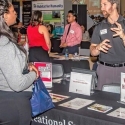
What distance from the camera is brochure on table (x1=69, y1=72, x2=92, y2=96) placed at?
2438mm

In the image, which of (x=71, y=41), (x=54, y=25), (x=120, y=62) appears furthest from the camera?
(x=54, y=25)

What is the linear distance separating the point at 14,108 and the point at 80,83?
825 mm

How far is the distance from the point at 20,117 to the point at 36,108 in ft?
0.73

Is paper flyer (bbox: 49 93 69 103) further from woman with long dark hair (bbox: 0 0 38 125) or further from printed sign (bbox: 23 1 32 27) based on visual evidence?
printed sign (bbox: 23 1 32 27)

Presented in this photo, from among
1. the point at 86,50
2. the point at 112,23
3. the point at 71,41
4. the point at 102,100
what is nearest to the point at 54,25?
the point at 86,50

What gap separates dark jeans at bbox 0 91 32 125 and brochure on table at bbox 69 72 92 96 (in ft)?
2.29

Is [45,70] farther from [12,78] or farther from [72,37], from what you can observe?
[72,37]

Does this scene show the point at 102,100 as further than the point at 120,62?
No

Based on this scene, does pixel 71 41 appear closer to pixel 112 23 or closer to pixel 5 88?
pixel 112 23

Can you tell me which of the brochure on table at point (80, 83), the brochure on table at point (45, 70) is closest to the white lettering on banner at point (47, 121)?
the brochure on table at point (80, 83)

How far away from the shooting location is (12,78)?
1711mm

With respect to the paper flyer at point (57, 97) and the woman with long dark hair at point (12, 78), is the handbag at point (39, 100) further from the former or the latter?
the paper flyer at point (57, 97)

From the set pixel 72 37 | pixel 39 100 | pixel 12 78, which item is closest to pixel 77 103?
pixel 39 100

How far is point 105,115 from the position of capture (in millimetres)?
1975
